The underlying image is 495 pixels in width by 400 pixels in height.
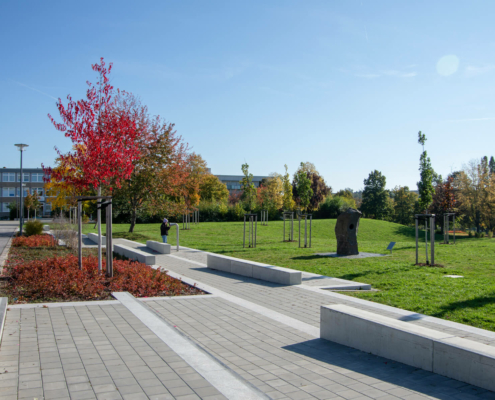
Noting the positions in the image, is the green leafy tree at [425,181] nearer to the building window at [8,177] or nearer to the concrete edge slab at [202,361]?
the concrete edge slab at [202,361]

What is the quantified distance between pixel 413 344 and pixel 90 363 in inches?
140

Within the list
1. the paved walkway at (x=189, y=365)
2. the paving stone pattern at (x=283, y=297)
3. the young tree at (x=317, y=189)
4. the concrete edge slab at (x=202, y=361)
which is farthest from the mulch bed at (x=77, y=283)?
the young tree at (x=317, y=189)

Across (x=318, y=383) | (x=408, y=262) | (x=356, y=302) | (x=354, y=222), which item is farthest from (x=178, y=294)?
(x=354, y=222)

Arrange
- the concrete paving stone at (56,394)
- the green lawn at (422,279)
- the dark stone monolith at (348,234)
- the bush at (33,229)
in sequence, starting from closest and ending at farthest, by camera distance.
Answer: the concrete paving stone at (56,394), the green lawn at (422,279), the dark stone monolith at (348,234), the bush at (33,229)

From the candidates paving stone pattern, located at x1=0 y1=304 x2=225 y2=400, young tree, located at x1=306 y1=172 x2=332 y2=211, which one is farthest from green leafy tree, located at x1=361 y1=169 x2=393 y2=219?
paving stone pattern, located at x1=0 y1=304 x2=225 y2=400

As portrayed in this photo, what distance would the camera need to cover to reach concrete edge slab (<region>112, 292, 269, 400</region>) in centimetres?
373

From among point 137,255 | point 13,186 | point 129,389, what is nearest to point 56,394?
point 129,389

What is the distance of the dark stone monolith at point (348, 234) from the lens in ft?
52.5

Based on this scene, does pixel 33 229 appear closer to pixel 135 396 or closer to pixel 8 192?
pixel 135 396

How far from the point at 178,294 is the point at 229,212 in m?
40.4


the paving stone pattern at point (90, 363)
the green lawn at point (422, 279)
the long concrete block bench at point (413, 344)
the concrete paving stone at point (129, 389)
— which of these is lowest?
the green lawn at point (422, 279)

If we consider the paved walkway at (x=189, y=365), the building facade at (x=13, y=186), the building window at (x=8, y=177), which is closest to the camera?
the paved walkway at (x=189, y=365)

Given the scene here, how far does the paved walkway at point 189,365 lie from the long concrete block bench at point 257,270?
2246 millimetres

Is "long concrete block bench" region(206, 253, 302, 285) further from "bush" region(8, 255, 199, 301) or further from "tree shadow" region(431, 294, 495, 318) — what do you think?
"tree shadow" region(431, 294, 495, 318)
